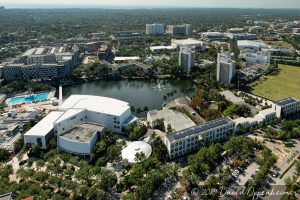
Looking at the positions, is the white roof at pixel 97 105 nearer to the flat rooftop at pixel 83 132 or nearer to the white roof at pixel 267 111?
the flat rooftop at pixel 83 132

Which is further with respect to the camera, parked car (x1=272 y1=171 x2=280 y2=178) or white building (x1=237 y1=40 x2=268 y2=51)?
white building (x1=237 y1=40 x2=268 y2=51)

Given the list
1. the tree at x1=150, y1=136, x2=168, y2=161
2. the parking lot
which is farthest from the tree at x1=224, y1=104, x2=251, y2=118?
the tree at x1=150, y1=136, x2=168, y2=161

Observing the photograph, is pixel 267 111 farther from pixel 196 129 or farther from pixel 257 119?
pixel 196 129

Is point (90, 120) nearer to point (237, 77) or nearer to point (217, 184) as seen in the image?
point (217, 184)

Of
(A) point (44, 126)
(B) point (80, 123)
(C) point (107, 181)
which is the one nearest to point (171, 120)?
(B) point (80, 123)

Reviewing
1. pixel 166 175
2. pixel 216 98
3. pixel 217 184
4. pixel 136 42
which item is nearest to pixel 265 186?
pixel 217 184

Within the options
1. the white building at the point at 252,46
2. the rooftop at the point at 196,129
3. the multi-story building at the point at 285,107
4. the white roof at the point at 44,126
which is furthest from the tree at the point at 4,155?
the white building at the point at 252,46

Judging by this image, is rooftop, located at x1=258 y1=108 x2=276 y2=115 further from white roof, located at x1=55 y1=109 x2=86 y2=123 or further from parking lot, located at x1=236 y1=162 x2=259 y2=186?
white roof, located at x1=55 y1=109 x2=86 y2=123
